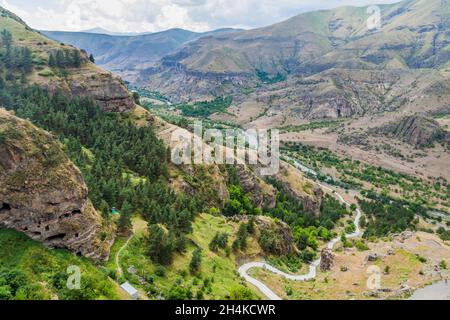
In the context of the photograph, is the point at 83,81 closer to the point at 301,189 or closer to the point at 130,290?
the point at 301,189

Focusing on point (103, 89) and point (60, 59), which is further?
point (60, 59)

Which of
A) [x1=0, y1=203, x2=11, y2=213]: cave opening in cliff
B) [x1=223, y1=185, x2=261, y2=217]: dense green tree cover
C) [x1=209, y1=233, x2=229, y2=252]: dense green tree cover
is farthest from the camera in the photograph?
[x1=223, y1=185, x2=261, y2=217]: dense green tree cover

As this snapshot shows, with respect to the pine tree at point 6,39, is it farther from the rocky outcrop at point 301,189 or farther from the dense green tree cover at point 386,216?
the dense green tree cover at point 386,216

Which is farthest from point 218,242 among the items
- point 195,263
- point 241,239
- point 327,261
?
point 327,261

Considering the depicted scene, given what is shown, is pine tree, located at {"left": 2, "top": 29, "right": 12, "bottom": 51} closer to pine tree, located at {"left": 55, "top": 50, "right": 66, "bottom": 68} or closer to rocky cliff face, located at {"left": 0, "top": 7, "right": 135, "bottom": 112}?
rocky cliff face, located at {"left": 0, "top": 7, "right": 135, "bottom": 112}

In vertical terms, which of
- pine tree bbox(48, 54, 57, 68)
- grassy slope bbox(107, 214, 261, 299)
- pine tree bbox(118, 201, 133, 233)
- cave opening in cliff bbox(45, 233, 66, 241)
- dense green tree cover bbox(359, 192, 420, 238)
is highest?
pine tree bbox(48, 54, 57, 68)

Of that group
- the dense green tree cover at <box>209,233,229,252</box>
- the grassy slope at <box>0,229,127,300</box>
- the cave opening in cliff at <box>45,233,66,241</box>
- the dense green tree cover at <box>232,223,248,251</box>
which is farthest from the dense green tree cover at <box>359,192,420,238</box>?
the cave opening in cliff at <box>45,233,66,241</box>

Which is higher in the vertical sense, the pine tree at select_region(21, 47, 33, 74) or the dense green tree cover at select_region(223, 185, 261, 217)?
the pine tree at select_region(21, 47, 33, 74)

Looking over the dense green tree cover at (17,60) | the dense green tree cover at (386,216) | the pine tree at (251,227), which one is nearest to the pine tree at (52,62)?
the dense green tree cover at (17,60)

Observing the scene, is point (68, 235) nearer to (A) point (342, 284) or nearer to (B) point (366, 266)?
(A) point (342, 284)
